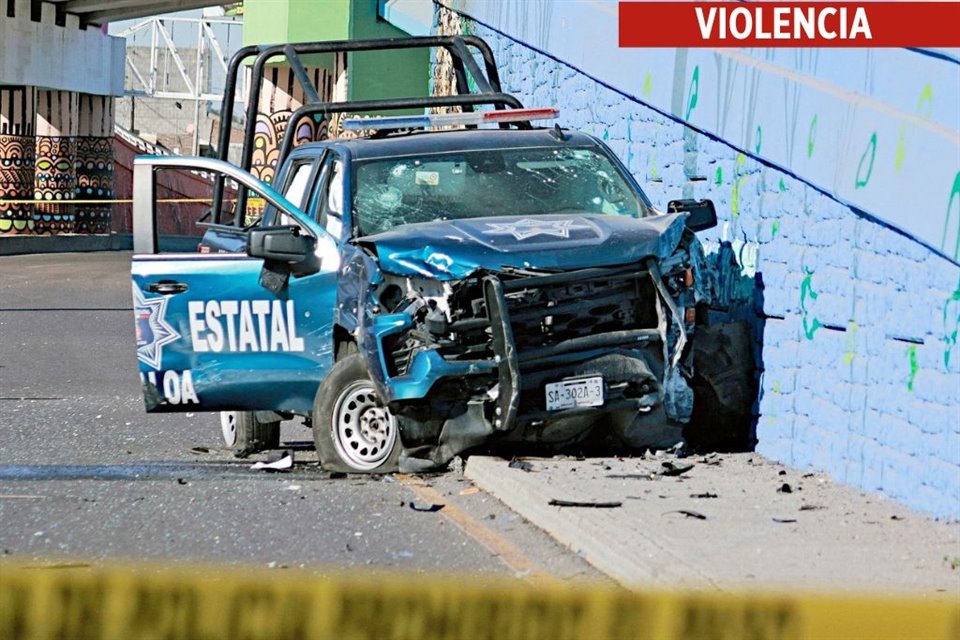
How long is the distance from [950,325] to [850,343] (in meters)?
1.33

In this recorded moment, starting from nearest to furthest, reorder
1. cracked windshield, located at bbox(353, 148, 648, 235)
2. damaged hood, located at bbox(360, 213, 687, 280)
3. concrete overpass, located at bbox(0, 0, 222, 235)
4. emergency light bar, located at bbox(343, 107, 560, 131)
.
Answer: damaged hood, located at bbox(360, 213, 687, 280)
cracked windshield, located at bbox(353, 148, 648, 235)
emergency light bar, located at bbox(343, 107, 560, 131)
concrete overpass, located at bbox(0, 0, 222, 235)

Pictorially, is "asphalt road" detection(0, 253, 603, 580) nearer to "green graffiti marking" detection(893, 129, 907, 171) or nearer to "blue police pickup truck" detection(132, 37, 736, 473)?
"blue police pickup truck" detection(132, 37, 736, 473)

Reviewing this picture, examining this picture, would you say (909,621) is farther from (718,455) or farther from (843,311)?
(718,455)

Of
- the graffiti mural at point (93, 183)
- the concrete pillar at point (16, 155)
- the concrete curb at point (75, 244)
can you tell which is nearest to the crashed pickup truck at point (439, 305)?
the concrete curb at point (75, 244)

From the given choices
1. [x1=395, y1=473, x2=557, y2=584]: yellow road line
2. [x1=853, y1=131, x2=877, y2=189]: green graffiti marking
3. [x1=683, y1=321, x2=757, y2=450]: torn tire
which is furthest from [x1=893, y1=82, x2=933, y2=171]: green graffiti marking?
[x1=395, y1=473, x2=557, y2=584]: yellow road line

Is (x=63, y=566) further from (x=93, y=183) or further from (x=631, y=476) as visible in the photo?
(x=93, y=183)

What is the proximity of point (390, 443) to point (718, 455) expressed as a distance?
2.04m

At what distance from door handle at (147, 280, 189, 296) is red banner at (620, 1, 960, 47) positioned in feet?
13.7

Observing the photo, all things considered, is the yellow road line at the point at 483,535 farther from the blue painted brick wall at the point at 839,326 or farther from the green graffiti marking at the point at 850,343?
the green graffiti marking at the point at 850,343

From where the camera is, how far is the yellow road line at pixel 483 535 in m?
7.80

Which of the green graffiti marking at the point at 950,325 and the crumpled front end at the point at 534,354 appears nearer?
the green graffiti marking at the point at 950,325

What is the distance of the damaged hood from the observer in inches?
390

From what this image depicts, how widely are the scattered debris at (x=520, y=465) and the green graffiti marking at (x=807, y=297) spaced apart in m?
1.84

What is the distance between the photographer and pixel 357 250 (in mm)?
10445
